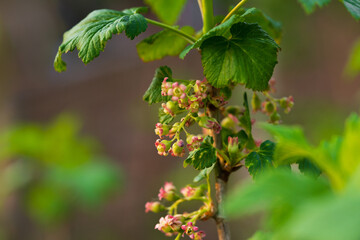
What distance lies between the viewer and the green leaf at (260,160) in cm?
58

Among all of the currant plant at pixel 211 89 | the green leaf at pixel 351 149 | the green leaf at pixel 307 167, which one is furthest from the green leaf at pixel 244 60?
the green leaf at pixel 351 149

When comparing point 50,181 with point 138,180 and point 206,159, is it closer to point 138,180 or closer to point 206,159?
point 138,180

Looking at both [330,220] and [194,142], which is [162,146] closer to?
[194,142]

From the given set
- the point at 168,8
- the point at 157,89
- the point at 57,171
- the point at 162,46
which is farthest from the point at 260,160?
the point at 57,171

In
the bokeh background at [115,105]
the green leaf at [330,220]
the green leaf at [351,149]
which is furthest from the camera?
the bokeh background at [115,105]

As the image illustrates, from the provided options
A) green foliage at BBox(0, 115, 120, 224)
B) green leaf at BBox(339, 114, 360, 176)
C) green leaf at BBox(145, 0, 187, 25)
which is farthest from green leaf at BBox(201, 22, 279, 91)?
green foliage at BBox(0, 115, 120, 224)

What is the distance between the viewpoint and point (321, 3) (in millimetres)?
631

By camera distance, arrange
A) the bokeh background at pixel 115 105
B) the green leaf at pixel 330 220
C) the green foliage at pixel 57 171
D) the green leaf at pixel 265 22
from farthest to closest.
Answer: the bokeh background at pixel 115 105 < the green foliage at pixel 57 171 < the green leaf at pixel 265 22 < the green leaf at pixel 330 220

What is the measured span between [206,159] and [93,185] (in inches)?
84.8

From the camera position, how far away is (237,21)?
1.93ft

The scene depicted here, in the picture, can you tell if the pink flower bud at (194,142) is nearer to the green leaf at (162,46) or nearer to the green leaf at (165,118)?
the green leaf at (165,118)

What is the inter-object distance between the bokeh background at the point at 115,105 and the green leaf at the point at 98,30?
211 cm

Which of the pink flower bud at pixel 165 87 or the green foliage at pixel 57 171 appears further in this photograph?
the green foliage at pixel 57 171

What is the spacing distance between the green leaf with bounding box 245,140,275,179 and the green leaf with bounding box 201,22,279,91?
0.07 metres
